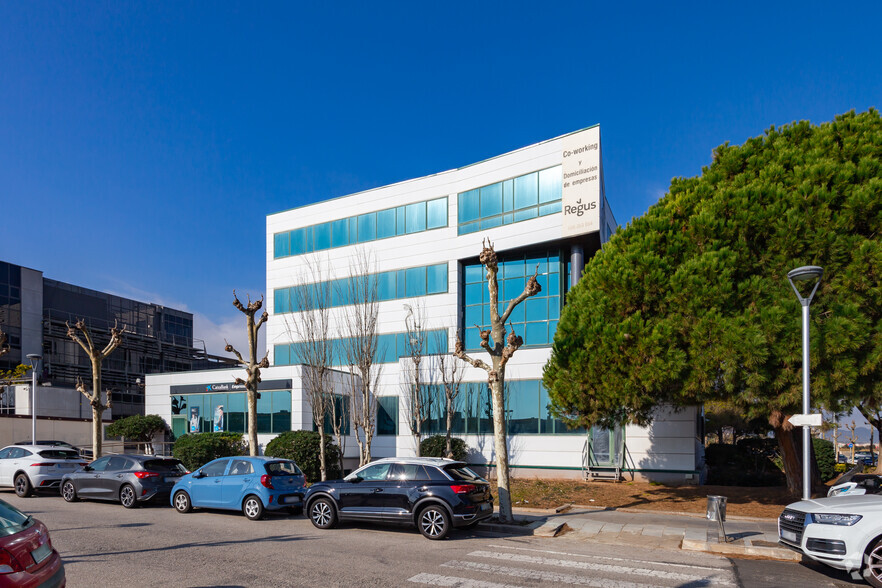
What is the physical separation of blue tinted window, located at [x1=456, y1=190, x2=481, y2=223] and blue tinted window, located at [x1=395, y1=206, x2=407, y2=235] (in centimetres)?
303

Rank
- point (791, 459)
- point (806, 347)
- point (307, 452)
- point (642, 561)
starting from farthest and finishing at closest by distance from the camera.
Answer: point (307, 452) < point (791, 459) < point (806, 347) < point (642, 561)

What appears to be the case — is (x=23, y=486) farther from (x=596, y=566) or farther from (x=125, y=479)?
(x=596, y=566)

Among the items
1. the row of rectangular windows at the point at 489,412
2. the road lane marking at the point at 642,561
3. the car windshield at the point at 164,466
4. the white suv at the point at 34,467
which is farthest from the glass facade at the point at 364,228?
the road lane marking at the point at 642,561

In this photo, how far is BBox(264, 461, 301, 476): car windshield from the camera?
14.2 m

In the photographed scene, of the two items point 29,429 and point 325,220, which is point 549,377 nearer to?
point 325,220

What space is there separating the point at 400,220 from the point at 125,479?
1799 centimetres

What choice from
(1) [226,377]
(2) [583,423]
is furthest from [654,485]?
(1) [226,377]

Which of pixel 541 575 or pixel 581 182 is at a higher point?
pixel 581 182

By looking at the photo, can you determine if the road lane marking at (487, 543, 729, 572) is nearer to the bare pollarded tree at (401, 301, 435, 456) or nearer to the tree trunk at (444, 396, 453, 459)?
the tree trunk at (444, 396, 453, 459)

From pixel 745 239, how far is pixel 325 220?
74.6ft

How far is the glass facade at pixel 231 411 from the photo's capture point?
26828 millimetres

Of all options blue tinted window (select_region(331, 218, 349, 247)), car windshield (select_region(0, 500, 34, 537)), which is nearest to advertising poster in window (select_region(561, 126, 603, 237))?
blue tinted window (select_region(331, 218, 349, 247))

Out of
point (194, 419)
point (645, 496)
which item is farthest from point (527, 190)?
point (194, 419)

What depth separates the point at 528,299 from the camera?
27.1 meters
